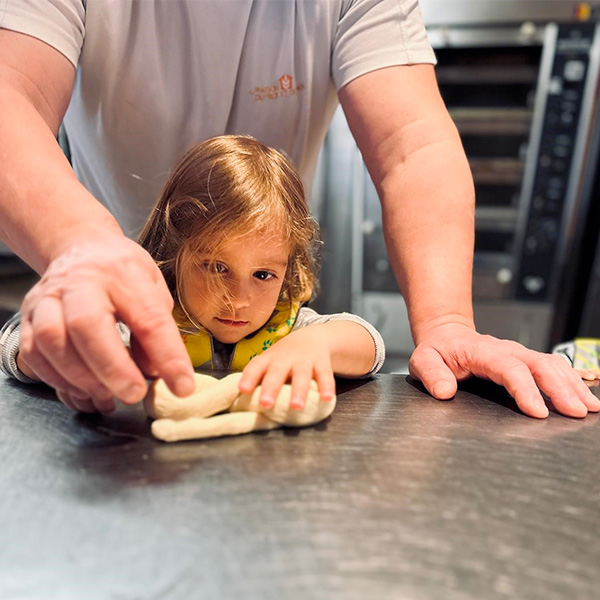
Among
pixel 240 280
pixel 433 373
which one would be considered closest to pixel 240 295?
pixel 240 280

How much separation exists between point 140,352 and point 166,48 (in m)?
0.58


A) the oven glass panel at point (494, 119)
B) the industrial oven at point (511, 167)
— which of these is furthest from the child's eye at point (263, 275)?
the oven glass panel at point (494, 119)

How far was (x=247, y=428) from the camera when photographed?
54 cm

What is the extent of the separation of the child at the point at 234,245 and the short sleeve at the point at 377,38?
0.22 m

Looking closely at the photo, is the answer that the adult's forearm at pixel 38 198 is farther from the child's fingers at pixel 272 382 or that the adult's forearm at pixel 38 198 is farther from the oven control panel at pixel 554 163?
the oven control panel at pixel 554 163

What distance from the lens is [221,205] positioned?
28.4 inches

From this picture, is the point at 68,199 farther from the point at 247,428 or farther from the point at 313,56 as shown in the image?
the point at 313,56

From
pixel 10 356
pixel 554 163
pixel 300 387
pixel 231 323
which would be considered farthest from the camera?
pixel 554 163

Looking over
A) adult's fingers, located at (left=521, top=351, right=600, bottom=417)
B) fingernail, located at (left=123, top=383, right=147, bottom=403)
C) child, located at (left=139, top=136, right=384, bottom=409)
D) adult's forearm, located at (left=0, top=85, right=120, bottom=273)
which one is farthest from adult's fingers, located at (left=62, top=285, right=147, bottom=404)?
adult's fingers, located at (left=521, top=351, right=600, bottom=417)

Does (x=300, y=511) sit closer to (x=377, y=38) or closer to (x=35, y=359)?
(x=35, y=359)

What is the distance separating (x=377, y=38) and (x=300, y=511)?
0.74 m

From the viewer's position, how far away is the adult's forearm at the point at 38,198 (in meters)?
0.53

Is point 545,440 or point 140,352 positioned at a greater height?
point 140,352

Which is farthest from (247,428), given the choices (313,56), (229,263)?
(313,56)
